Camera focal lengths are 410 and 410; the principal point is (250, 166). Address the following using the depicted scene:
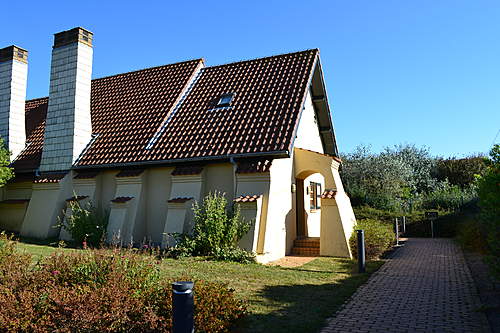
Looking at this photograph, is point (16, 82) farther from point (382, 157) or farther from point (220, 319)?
point (382, 157)

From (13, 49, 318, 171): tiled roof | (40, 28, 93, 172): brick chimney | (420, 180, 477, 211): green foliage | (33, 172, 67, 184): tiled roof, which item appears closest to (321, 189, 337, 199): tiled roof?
(13, 49, 318, 171): tiled roof

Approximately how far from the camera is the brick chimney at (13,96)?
18.2 meters

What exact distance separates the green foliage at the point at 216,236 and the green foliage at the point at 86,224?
358cm

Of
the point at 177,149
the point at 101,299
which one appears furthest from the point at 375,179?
the point at 101,299

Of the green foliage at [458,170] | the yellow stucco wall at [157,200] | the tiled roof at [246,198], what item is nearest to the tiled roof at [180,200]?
the yellow stucco wall at [157,200]

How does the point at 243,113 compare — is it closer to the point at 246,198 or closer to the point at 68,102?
A: the point at 246,198

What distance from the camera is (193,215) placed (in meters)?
13.5

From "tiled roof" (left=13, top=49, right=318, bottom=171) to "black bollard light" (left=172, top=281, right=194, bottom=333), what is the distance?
8282mm

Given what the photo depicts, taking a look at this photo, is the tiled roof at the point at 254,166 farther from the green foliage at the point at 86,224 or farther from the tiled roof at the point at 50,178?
the tiled roof at the point at 50,178

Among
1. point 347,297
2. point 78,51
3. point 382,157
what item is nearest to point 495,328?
point 347,297

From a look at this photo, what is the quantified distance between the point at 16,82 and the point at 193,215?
38.1 feet

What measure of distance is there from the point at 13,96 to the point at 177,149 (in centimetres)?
953

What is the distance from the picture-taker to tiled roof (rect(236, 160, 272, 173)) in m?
12.6

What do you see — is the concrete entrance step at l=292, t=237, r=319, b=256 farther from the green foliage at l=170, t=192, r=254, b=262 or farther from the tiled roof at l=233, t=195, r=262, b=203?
the tiled roof at l=233, t=195, r=262, b=203
